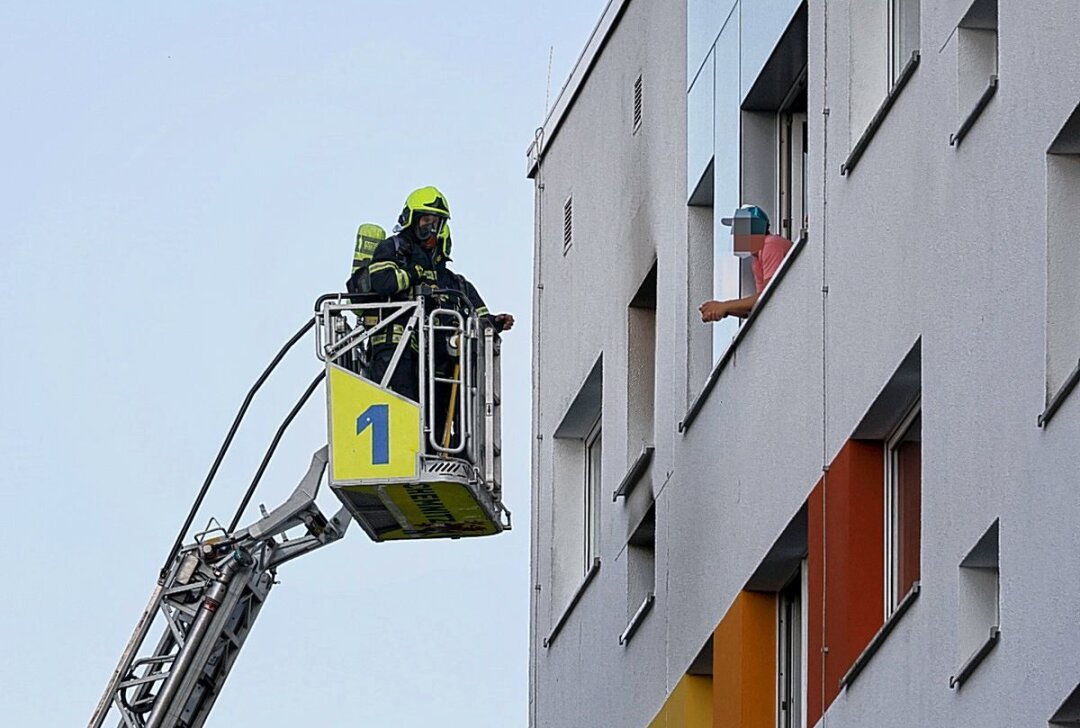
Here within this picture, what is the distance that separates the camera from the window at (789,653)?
19.3 metres

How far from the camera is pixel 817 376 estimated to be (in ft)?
58.8

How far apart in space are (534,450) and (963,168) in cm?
1332

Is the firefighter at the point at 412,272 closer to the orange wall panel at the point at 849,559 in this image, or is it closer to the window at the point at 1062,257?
the orange wall panel at the point at 849,559

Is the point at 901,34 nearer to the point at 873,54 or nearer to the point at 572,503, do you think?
the point at 873,54

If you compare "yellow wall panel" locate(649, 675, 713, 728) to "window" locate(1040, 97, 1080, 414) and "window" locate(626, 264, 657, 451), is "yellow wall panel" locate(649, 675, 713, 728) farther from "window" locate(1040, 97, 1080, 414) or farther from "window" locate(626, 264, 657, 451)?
"window" locate(1040, 97, 1080, 414)

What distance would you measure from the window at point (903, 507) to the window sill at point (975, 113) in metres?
1.84

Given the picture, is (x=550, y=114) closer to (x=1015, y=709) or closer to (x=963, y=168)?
(x=963, y=168)

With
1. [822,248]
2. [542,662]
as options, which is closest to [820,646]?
[822,248]

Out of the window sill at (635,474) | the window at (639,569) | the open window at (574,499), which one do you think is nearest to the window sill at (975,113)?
the window sill at (635,474)

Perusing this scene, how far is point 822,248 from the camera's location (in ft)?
59.0

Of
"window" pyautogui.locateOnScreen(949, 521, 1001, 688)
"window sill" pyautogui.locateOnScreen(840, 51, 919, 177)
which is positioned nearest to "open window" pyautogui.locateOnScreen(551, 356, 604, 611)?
"window sill" pyautogui.locateOnScreen(840, 51, 919, 177)

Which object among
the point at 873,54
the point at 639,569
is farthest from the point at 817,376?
the point at 639,569

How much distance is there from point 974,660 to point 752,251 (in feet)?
21.6

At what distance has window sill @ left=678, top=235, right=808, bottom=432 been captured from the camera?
1870 cm
